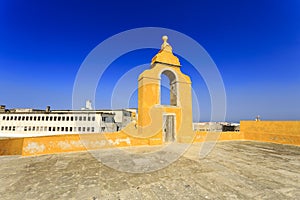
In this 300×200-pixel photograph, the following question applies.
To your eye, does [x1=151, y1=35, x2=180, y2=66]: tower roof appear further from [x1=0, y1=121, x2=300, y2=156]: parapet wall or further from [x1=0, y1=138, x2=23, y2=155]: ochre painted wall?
[x1=0, y1=138, x2=23, y2=155]: ochre painted wall

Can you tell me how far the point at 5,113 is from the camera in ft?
90.2

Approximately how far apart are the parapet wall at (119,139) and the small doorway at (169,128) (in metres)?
1.10

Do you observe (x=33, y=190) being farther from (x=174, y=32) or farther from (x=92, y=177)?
(x=174, y=32)

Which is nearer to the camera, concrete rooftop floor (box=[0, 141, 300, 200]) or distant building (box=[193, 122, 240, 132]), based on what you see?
concrete rooftop floor (box=[0, 141, 300, 200])

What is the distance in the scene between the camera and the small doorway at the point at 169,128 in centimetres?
952

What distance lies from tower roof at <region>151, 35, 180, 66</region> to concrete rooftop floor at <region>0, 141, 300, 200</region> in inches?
272

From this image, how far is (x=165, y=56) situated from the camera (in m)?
9.96

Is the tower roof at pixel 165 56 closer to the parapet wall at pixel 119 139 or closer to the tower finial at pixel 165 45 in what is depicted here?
the tower finial at pixel 165 45

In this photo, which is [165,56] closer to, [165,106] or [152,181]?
[165,106]

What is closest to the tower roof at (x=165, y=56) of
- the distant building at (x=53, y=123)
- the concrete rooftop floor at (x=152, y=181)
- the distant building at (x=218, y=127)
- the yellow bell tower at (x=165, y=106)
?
the yellow bell tower at (x=165, y=106)

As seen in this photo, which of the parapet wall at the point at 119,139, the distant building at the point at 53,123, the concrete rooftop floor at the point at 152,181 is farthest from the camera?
the distant building at the point at 53,123

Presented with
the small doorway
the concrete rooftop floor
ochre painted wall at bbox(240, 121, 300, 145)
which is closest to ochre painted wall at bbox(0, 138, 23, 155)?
the concrete rooftop floor

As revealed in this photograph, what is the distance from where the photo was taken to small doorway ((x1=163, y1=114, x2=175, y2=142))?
952cm

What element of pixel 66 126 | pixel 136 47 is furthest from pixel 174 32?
pixel 66 126
